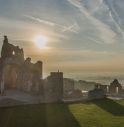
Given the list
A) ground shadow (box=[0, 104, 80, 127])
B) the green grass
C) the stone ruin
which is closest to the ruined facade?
the stone ruin

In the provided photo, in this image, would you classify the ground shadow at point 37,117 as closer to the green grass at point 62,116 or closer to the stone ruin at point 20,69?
the green grass at point 62,116

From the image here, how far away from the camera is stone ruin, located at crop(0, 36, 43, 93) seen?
42.3 meters

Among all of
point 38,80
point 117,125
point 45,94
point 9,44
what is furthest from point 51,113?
point 9,44

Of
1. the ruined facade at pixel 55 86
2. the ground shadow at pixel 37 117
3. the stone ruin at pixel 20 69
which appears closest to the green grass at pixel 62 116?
the ground shadow at pixel 37 117

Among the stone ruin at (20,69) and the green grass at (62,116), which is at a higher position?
the stone ruin at (20,69)

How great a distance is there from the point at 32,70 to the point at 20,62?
1988 millimetres

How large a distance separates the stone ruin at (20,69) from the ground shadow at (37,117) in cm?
1395

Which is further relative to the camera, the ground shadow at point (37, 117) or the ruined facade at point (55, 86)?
the ruined facade at point (55, 86)

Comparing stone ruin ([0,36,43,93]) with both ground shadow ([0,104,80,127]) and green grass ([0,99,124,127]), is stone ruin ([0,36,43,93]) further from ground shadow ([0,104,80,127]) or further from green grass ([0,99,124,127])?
ground shadow ([0,104,80,127])

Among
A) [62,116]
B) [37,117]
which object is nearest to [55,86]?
[62,116]

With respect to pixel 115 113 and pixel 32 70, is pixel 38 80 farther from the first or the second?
pixel 115 113

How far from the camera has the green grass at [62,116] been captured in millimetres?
21359

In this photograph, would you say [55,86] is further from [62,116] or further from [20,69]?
[62,116]

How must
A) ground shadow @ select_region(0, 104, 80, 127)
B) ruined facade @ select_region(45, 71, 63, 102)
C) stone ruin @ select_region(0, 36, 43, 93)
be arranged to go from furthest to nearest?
stone ruin @ select_region(0, 36, 43, 93) < ruined facade @ select_region(45, 71, 63, 102) < ground shadow @ select_region(0, 104, 80, 127)
